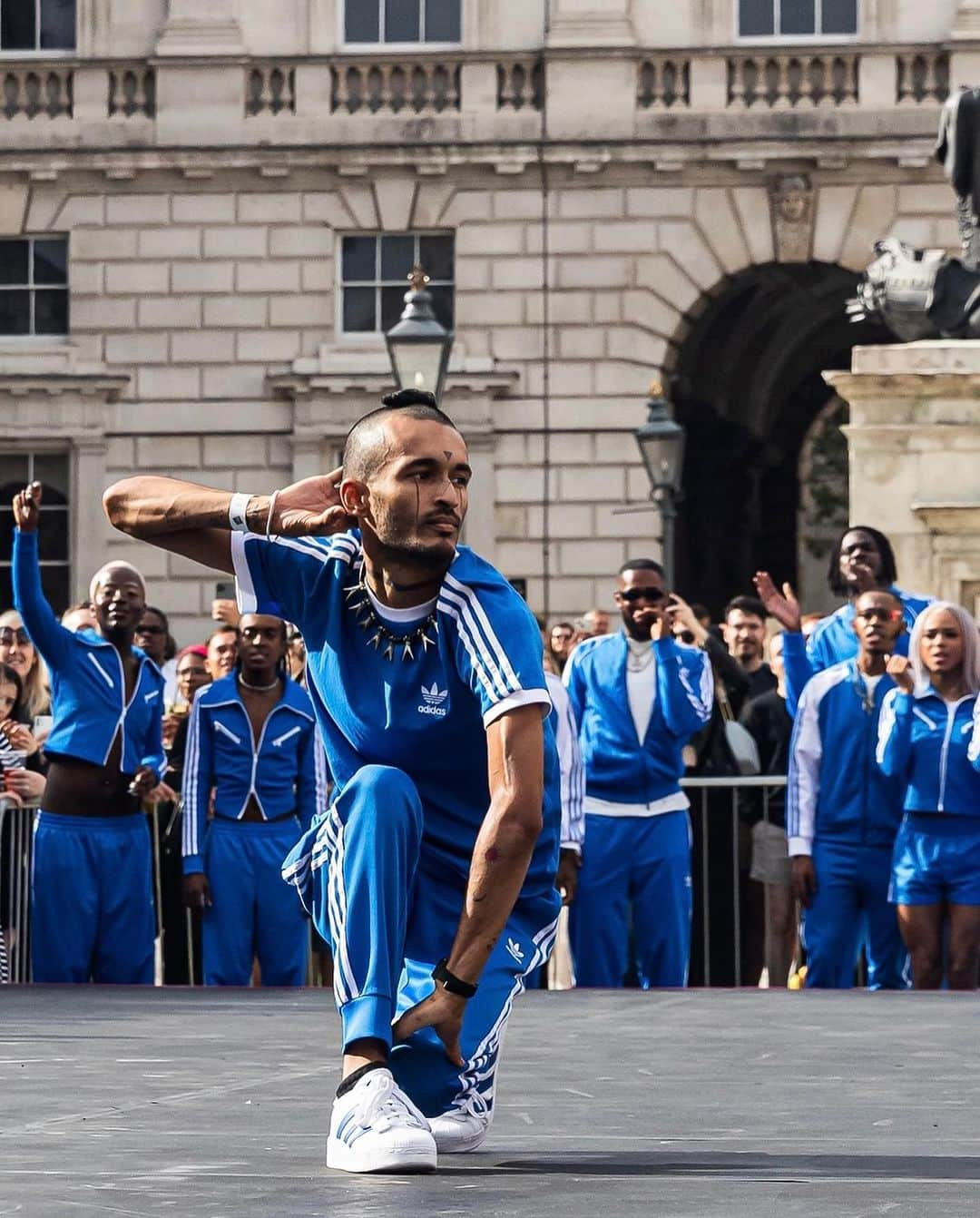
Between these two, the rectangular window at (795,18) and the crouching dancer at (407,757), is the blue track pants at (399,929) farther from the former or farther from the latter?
the rectangular window at (795,18)

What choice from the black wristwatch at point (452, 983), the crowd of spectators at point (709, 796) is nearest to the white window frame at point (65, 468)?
the crowd of spectators at point (709, 796)

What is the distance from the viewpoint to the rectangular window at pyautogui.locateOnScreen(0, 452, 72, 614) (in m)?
30.8

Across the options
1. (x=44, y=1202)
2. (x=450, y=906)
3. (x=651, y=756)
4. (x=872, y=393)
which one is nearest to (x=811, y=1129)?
(x=450, y=906)

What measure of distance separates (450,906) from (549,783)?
0.31 metres

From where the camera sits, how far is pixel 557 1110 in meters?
6.59

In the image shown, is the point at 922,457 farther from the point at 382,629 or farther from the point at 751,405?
the point at 751,405

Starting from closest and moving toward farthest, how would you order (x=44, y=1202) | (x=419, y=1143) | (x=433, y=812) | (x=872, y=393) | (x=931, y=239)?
(x=44, y=1202)
(x=419, y=1143)
(x=433, y=812)
(x=872, y=393)
(x=931, y=239)

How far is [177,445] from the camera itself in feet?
101

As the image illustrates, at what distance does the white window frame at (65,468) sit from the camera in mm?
30688

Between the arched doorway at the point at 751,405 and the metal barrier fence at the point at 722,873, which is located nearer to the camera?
the metal barrier fence at the point at 722,873

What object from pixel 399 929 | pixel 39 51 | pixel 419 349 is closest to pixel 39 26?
pixel 39 51

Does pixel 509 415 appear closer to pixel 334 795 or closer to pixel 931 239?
pixel 931 239

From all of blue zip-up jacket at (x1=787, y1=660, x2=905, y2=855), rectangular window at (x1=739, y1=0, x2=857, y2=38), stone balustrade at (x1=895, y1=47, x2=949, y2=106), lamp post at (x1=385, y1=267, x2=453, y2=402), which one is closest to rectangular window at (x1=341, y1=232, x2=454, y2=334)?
rectangular window at (x1=739, y1=0, x2=857, y2=38)

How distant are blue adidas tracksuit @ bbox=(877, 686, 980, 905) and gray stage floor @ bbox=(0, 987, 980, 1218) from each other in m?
1.11
